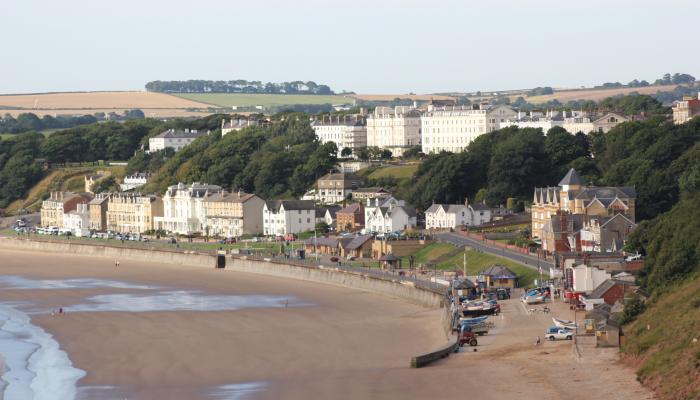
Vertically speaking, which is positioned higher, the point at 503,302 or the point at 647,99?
the point at 647,99

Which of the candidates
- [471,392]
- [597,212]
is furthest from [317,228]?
[471,392]

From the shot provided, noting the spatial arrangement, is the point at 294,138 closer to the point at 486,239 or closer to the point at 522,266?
the point at 486,239

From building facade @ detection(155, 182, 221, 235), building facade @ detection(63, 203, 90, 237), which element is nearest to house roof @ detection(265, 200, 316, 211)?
building facade @ detection(155, 182, 221, 235)

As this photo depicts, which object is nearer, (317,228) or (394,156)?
(317,228)

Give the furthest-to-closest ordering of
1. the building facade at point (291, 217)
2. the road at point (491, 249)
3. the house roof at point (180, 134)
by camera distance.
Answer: the house roof at point (180, 134) → the building facade at point (291, 217) → the road at point (491, 249)

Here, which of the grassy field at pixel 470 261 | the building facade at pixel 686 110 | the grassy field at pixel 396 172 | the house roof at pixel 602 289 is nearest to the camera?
the house roof at pixel 602 289

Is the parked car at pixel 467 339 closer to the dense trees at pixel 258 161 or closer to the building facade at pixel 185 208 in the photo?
the building facade at pixel 185 208

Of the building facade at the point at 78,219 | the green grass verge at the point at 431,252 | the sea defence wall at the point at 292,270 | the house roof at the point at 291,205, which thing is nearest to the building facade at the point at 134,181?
the building facade at the point at 78,219
